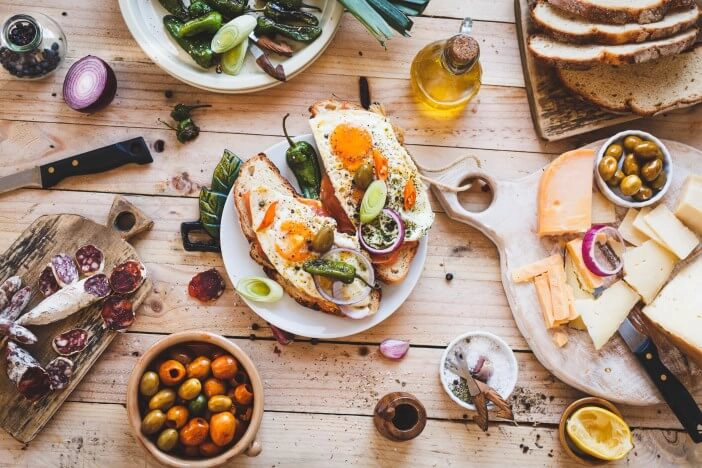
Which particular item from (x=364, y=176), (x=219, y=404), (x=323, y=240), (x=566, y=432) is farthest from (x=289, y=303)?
(x=566, y=432)

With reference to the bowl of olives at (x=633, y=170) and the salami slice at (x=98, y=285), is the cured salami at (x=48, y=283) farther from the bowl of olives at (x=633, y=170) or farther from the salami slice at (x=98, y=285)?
the bowl of olives at (x=633, y=170)

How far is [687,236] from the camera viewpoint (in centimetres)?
265

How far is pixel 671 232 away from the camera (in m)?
2.63

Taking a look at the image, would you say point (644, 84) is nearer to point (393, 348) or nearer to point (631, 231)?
point (631, 231)

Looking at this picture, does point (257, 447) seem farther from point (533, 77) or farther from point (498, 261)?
point (533, 77)

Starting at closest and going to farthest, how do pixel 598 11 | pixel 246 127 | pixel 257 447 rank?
pixel 257 447, pixel 598 11, pixel 246 127

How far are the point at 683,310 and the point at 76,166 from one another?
2.63 metres

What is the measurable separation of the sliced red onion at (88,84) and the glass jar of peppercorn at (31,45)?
9 cm

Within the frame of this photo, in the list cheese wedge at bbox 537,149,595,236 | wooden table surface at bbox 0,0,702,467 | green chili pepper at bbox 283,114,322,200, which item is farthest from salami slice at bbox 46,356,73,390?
cheese wedge at bbox 537,149,595,236

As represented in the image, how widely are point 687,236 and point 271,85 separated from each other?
1.89 metres

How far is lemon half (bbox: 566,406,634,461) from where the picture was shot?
255 centimetres

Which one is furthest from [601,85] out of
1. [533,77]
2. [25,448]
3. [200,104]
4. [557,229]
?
[25,448]

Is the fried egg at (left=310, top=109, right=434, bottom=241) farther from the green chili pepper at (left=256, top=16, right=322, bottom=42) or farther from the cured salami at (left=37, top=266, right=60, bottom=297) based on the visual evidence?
the cured salami at (left=37, top=266, right=60, bottom=297)

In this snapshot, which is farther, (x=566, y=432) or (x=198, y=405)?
(x=566, y=432)
